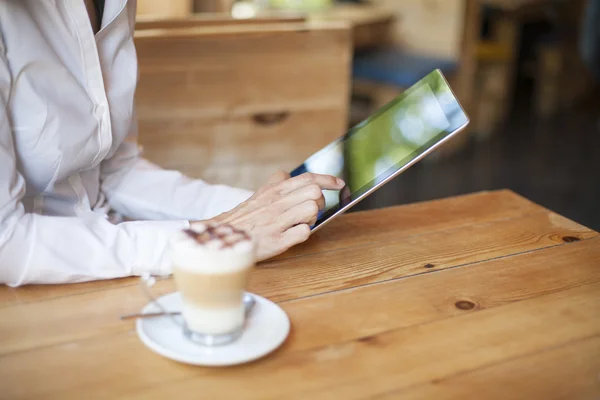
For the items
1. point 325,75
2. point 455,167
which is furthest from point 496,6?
point 325,75

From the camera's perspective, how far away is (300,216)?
1040mm

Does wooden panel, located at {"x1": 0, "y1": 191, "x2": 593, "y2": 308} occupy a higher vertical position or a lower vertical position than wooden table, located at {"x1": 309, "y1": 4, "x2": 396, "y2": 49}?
lower

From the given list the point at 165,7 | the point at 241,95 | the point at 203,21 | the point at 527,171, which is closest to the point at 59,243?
the point at 241,95

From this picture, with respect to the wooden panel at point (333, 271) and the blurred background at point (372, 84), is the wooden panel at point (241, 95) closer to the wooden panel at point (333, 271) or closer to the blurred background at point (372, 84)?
the blurred background at point (372, 84)

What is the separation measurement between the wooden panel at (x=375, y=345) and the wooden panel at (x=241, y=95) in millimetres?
1156

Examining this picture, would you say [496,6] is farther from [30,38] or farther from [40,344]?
[40,344]

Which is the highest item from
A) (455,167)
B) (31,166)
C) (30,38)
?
(30,38)

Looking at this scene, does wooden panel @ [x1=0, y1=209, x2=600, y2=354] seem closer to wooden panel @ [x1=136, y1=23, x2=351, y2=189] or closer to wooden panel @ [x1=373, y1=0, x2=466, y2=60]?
wooden panel @ [x1=136, y1=23, x2=351, y2=189]

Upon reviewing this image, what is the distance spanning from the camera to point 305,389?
2.41ft

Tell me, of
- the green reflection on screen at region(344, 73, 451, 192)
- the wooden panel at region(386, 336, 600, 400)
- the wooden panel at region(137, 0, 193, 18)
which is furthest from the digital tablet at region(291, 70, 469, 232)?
the wooden panel at region(137, 0, 193, 18)

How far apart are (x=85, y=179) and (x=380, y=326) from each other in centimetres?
62

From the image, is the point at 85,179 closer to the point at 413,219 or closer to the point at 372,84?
the point at 413,219

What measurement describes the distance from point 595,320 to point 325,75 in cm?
134

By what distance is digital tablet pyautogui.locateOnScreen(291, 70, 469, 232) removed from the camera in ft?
3.40
